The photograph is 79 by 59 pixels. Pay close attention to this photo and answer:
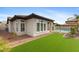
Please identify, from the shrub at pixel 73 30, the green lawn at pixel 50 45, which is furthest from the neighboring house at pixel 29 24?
the shrub at pixel 73 30

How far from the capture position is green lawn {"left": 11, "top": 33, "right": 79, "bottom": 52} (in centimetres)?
282

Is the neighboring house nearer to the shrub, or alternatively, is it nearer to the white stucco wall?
the white stucco wall

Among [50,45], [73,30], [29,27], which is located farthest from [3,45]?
[73,30]

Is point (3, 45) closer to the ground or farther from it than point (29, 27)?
closer to the ground

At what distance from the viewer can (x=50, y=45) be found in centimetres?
282

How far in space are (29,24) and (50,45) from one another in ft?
0.99

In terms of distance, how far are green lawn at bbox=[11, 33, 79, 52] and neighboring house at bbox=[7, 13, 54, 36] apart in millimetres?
103

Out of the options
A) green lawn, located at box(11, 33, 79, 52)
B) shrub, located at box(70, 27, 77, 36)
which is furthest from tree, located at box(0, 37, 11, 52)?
shrub, located at box(70, 27, 77, 36)

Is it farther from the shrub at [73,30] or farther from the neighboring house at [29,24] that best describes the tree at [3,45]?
the shrub at [73,30]

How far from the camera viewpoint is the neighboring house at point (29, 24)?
2.85 meters

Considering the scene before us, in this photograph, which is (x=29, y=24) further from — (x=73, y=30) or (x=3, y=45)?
(x=73, y=30)

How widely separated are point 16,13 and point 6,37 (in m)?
0.26
